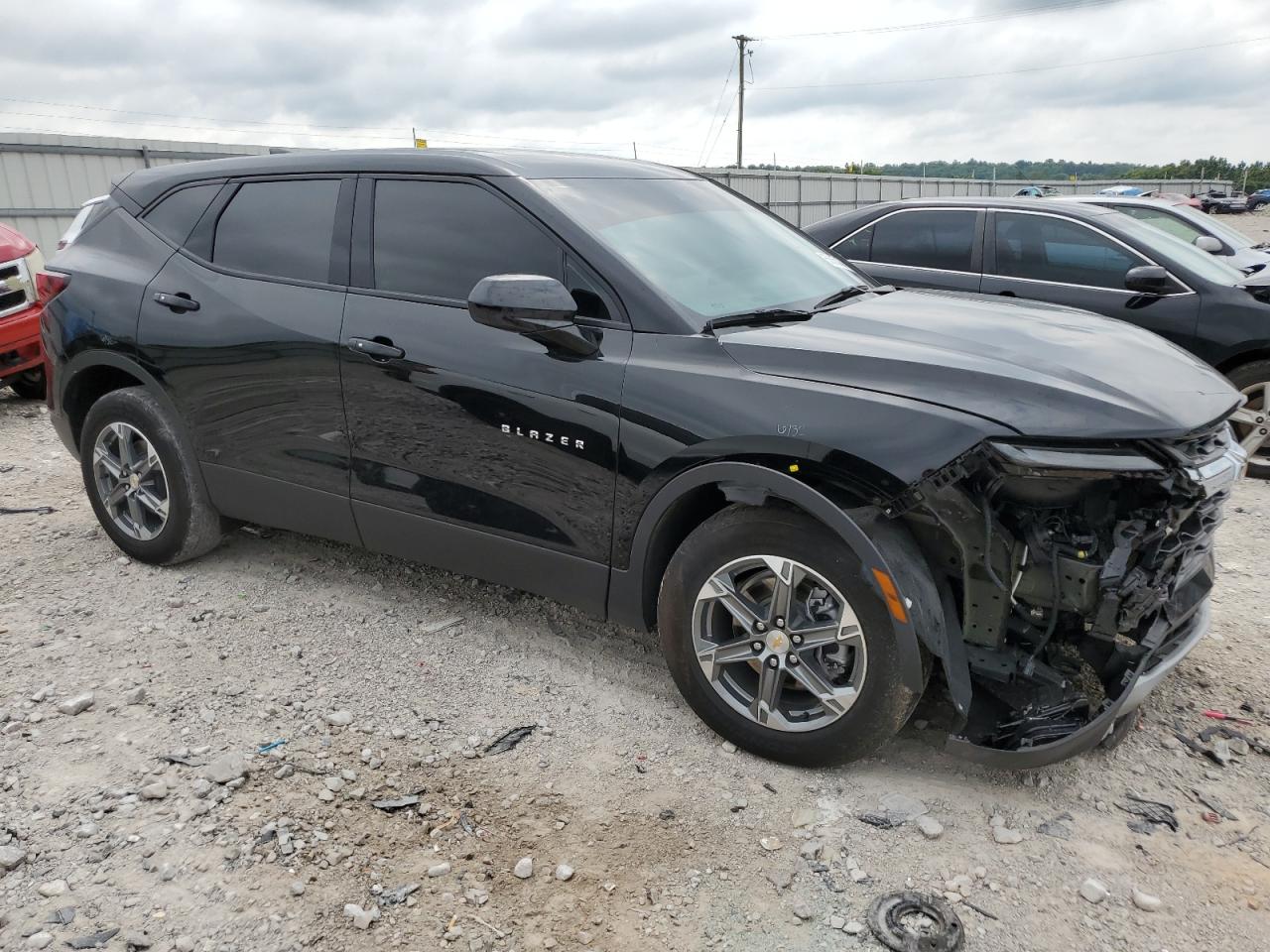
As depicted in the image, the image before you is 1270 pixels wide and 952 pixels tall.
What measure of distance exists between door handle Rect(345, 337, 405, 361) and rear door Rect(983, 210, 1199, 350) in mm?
4471

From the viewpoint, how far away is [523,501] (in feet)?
11.2

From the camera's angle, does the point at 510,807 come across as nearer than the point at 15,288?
Yes

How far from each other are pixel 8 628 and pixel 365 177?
2422mm

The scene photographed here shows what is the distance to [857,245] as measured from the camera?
7316mm

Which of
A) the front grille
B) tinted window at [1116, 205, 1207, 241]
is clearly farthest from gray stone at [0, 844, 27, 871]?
tinted window at [1116, 205, 1207, 241]

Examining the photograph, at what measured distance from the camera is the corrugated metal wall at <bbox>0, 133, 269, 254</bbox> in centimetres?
1264

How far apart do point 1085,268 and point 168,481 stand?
19.0 feet

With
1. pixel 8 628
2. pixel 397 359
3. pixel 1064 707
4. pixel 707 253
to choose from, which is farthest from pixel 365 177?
pixel 1064 707

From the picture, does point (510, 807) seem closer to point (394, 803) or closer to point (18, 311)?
point (394, 803)

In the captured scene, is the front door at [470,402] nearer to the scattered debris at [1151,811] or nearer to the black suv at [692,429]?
the black suv at [692,429]

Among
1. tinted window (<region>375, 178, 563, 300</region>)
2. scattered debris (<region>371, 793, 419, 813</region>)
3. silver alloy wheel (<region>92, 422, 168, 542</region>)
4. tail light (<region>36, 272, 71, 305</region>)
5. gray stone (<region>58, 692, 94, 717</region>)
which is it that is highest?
tinted window (<region>375, 178, 563, 300</region>)

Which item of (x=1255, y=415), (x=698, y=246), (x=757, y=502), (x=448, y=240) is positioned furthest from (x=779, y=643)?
(x=1255, y=415)

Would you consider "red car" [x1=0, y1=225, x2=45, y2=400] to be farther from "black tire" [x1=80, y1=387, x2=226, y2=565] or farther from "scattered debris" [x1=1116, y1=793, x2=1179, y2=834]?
"scattered debris" [x1=1116, y1=793, x2=1179, y2=834]

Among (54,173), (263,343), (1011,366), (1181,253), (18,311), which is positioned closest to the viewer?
(1011,366)
